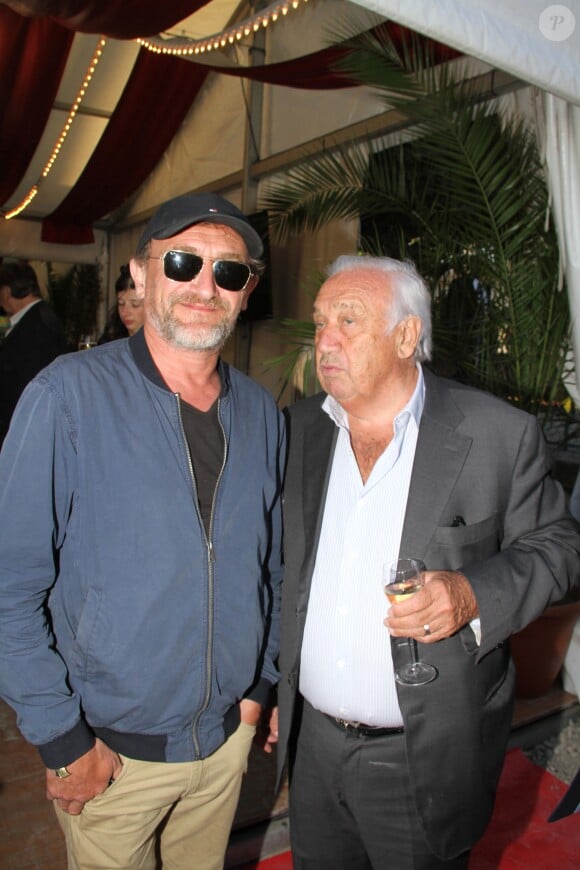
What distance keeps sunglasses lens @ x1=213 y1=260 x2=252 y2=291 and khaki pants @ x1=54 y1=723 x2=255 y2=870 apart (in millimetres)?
1115

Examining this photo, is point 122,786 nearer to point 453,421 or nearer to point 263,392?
point 263,392

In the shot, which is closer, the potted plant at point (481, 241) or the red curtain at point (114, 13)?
the potted plant at point (481, 241)

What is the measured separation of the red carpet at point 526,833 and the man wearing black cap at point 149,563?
1160 mm

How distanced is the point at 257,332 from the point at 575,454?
437 cm

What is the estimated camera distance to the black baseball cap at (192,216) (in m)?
A: 1.75

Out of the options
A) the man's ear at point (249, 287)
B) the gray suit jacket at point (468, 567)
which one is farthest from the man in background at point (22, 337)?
the gray suit jacket at point (468, 567)

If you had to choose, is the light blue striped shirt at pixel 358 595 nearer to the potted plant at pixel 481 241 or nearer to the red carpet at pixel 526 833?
the red carpet at pixel 526 833

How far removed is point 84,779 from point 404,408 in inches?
46.9

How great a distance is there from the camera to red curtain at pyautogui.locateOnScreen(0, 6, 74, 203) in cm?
683

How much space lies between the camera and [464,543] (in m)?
1.84

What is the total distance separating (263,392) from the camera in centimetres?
204

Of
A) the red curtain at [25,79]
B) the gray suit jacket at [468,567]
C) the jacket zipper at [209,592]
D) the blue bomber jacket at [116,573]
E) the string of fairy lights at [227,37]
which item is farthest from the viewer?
the red curtain at [25,79]

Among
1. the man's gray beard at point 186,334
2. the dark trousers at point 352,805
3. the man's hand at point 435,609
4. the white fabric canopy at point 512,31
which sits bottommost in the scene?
the dark trousers at point 352,805

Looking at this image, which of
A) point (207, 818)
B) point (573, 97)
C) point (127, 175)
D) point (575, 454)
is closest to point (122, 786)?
point (207, 818)
